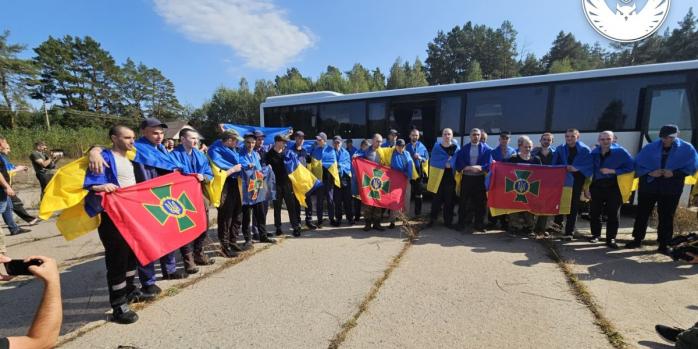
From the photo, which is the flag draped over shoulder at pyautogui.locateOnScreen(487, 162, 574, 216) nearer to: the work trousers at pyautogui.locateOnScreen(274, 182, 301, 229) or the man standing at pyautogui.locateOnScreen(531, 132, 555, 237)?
the man standing at pyautogui.locateOnScreen(531, 132, 555, 237)

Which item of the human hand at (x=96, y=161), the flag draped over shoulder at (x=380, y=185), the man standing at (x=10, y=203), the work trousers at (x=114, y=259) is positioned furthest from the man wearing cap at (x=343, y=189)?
the man standing at (x=10, y=203)

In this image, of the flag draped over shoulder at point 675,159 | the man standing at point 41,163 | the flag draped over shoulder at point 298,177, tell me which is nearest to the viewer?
the flag draped over shoulder at point 675,159

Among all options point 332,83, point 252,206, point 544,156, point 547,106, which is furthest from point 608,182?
point 332,83

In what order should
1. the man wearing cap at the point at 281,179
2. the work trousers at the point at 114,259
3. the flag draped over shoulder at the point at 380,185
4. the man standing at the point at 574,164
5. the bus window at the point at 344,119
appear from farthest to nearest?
1. the bus window at the point at 344,119
2. the flag draped over shoulder at the point at 380,185
3. the man wearing cap at the point at 281,179
4. the man standing at the point at 574,164
5. the work trousers at the point at 114,259

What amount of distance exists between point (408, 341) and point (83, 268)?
15.0 ft

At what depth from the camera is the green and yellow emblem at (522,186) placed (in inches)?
219

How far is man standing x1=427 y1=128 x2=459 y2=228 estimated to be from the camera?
240 inches

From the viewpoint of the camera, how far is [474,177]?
5.89 metres

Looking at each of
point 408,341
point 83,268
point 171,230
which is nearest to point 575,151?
point 408,341

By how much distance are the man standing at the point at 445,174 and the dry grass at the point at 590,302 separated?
193 cm

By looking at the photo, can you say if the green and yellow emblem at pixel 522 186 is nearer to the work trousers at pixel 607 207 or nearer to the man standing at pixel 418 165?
the work trousers at pixel 607 207

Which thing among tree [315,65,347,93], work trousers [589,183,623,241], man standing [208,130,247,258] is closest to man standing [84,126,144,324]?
man standing [208,130,247,258]

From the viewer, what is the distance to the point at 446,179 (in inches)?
244

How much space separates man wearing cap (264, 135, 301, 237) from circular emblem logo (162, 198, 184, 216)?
7.09ft
